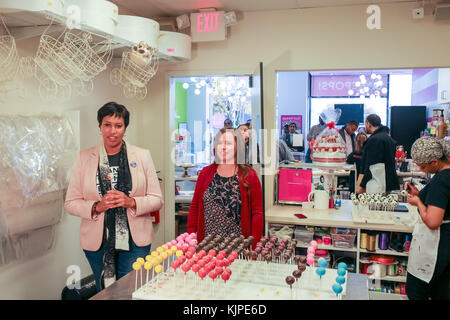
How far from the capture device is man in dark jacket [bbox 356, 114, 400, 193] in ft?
14.8

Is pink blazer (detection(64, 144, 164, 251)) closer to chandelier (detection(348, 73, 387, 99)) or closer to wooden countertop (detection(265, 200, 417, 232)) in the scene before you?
wooden countertop (detection(265, 200, 417, 232))

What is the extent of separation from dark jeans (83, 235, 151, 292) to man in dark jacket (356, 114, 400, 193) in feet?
9.07

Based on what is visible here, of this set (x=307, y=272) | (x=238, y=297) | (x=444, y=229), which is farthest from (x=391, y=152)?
(x=238, y=297)

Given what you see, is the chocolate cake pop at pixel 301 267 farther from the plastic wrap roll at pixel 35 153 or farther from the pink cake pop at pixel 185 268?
the plastic wrap roll at pixel 35 153

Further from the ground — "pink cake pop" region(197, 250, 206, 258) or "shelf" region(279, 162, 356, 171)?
"shelf" region(279, 162, 356, 171)

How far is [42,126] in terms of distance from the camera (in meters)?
3.02

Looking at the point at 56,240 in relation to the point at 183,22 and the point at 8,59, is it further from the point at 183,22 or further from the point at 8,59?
the point at 183,22

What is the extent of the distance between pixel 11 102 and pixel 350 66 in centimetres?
296

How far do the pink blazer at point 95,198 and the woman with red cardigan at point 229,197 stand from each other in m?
0.31

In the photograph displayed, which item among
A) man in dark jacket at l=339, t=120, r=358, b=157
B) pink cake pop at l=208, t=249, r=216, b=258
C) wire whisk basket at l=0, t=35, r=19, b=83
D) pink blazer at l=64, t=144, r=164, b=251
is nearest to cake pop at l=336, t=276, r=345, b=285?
pink cake pop at l=208, t=249, r=216, b=258

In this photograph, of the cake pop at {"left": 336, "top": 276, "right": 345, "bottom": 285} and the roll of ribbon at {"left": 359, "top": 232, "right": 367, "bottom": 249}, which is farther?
the roll of ribbon at {"left": 359, "top": 232, "right": 367, "bottom": 249}

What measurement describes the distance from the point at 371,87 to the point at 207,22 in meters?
6.60

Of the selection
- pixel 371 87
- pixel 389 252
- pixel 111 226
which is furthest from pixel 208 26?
pixel 371 87

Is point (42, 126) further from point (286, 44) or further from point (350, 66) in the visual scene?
point (350, 66)
